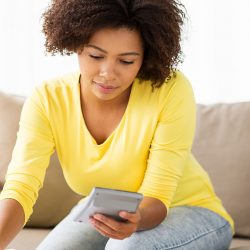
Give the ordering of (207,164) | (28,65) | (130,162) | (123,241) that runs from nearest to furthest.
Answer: (123,241) < (130,162) < (207,164) < (28,65)

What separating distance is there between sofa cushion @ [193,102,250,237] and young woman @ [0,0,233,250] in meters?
0.36

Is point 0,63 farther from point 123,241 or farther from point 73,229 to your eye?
point 123,241

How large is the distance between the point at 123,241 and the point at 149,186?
0.19m

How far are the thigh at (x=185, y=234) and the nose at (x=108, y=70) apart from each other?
0.43 metres

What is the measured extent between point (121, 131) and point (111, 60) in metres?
0.25

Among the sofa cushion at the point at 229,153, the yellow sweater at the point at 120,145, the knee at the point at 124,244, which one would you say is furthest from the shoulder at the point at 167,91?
the sofa cushion at the point at 229,153

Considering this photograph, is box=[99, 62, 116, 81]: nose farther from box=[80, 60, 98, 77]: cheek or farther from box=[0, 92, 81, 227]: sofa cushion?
box=[0, 92, 81, 227]: sofa cushion

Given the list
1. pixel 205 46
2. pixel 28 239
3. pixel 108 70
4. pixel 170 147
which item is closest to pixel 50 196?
pixel 28 239

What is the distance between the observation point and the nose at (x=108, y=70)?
1788 mm

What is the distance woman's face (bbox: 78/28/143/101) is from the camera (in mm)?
1785

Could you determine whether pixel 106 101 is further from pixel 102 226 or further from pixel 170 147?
pixel 102 226

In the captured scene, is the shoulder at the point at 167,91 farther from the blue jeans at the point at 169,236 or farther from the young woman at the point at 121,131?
the blue jeans at the point at 169,236

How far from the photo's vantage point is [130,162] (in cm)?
193

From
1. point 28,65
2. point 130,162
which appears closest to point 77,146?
point 130,162
